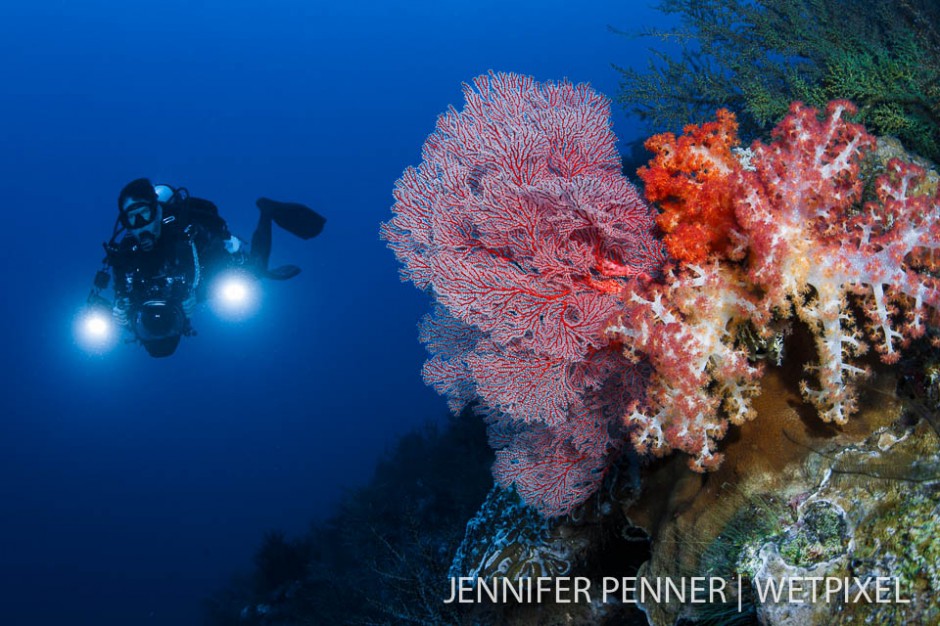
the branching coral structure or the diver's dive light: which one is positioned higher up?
the diver's dive light

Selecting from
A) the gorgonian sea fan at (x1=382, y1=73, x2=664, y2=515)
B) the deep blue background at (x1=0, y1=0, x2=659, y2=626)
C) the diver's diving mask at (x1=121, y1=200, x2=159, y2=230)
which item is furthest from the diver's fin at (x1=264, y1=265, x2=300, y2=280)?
the deep blue background at (x1=0, y1=0, x2=659, y2=626)

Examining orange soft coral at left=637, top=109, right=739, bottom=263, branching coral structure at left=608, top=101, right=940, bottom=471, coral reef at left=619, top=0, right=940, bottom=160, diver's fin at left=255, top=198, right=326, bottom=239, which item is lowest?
branching coral structure at left=608, top=101, right=940, bottom=471

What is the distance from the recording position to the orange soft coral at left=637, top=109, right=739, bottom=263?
8.26ft

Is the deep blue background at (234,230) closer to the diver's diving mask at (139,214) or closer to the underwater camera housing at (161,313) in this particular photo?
the underwater camera housing at (161,313)

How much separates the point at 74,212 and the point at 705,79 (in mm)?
114309

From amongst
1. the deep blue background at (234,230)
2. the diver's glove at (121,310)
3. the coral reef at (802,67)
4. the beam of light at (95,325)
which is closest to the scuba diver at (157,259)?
the diver's glove at (121,310)

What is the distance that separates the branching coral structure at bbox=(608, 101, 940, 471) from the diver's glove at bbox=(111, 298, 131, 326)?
9.81 m

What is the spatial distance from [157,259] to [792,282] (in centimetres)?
961

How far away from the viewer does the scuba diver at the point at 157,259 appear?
332 inches

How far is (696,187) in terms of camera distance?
8.72ft

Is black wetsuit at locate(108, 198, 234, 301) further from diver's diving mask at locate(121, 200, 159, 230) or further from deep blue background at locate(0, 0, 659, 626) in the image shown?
deep blue background at locate(0, 0, 659, 626)

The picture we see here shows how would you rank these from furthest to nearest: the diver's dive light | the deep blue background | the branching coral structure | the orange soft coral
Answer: the deep blue background
the diver's dive light
the orange soft coral
the branching coral structure

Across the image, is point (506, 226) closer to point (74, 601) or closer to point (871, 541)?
point (871, 541)

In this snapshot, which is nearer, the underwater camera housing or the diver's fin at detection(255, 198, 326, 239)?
the underwater camera housing
